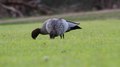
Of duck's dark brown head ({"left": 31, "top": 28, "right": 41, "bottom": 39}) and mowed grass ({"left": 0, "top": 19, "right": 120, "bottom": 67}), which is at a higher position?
mowed grass ({"left": 0, "top": 19, "right": 120, "bottom": 67})

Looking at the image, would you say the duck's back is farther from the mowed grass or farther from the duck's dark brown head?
the duck's dark brown head

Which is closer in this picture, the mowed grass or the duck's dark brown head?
the mowed grass

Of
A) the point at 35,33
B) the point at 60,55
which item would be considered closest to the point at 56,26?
the point at 35,33

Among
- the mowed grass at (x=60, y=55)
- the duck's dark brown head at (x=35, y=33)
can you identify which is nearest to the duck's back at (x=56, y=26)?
the mowed grass at (x=60, y=55)

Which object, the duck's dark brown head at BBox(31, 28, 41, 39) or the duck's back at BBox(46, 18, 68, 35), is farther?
the duck's dark brown head at BBox(31, 28, 41, 39)

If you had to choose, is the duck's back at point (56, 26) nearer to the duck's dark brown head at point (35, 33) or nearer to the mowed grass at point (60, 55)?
the mowed grass at point (60, 55)

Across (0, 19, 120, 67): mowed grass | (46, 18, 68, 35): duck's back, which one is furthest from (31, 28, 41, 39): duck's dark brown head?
(0, 19, 120, 67): mowed grass

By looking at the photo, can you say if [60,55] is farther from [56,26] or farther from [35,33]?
[35,33]

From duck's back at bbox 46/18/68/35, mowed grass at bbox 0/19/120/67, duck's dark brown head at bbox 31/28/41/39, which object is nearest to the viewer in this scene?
mowed grass at bbox 0/19/120/67

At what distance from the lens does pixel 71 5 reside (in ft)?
145

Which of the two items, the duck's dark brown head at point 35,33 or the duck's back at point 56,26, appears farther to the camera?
the duck's dark brown head at point 35,33

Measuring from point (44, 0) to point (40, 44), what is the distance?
33774 millimetres

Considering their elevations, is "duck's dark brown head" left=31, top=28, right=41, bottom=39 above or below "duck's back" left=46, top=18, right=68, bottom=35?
below

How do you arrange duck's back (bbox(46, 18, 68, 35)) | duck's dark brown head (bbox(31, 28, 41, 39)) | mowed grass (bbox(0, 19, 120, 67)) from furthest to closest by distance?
duck's dark brown head (bbox(31, 28, 41, 39)) < duck's back (bbox(46, 18, 68, 35)) < mowed grass (bbox(0, 19, 120, 67))
